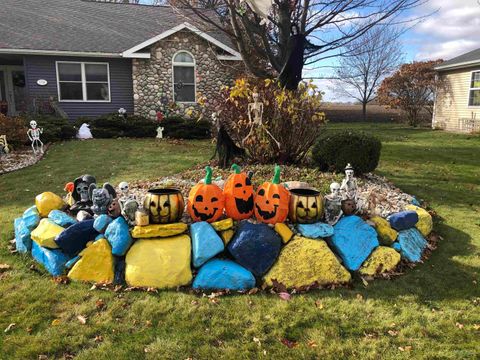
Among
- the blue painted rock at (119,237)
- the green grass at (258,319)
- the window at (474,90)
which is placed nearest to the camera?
the green grass at (258,319)

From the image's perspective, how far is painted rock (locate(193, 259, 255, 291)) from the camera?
11.6 ft

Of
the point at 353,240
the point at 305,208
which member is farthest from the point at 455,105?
the point at 305,208

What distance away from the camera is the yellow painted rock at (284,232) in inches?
150

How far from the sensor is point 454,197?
261 inches

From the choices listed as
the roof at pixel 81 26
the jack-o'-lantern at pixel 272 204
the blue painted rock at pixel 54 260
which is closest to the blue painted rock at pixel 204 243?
the jack-o'-lantern at pixel 272 204

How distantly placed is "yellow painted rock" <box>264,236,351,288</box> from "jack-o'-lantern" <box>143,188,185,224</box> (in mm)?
1043

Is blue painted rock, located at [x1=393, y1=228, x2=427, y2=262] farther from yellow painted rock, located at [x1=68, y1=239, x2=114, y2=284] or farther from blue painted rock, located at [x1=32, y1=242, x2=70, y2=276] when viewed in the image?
blue painted rock, located at [x1=32, y1=242, x2=70, y2=276]

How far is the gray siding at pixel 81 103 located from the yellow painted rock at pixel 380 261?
45.9 feet

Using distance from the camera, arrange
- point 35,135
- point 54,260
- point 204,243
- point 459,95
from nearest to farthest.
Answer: point 204,243
point 54,260
point 35,135
point 459,95

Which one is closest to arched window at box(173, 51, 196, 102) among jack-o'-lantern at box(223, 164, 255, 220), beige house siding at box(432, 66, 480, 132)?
beige house siding at box(432, 66, 480, 132)

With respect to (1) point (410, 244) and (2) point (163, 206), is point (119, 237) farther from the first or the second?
(1) point (410, 244)

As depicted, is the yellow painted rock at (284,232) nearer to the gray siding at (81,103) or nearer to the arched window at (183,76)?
the arched window at (183,76)

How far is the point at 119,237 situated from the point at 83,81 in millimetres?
13702

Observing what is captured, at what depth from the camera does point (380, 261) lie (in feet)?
12.6
